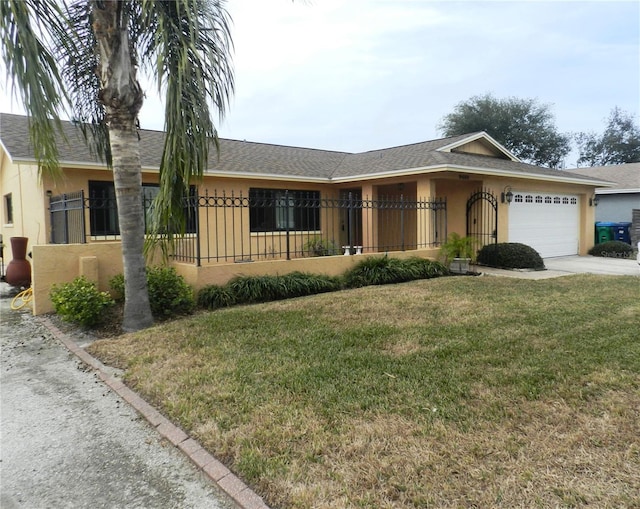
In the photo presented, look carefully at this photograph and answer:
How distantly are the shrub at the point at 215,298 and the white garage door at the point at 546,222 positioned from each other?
9925 mm

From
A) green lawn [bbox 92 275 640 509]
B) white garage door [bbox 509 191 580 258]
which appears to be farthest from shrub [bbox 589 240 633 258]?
green lawn [bbox 92 275 640 509]

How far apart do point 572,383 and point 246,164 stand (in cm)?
1124

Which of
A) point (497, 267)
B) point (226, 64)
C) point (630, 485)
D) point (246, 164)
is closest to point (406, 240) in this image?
point (497, 267)

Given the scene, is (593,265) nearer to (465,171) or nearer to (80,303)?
(465,171)

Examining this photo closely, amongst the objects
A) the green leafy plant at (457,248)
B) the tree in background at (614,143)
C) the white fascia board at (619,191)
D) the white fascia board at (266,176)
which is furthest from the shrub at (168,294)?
the tree in background at (614,143)

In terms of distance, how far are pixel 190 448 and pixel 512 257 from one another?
11.3 meters

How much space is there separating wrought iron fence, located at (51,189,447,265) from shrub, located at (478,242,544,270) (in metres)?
1.48

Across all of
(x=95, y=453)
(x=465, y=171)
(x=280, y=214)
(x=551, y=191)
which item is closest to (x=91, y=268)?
(x=95, y=453)

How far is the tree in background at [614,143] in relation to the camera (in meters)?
39.3

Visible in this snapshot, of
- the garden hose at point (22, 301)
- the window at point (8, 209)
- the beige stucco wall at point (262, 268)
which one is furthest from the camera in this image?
the window at point (8, 209)

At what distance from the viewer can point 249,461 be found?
9.76 ft

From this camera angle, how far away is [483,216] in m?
13.8

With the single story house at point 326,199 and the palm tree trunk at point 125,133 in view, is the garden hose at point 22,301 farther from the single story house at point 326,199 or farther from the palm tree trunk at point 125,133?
the palm tree trunk at point 125,133

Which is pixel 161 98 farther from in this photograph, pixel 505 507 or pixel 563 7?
pixel 563 7
